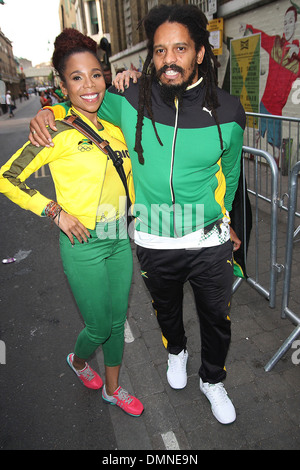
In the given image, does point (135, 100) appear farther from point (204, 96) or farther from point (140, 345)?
point (140, 345)

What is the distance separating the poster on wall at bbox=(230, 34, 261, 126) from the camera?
324 inches

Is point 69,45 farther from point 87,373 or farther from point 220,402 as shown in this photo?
point 220,402

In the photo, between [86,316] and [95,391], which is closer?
[86,316]

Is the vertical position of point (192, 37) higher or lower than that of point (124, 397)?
higher

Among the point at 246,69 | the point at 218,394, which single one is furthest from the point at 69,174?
the point at 246,69

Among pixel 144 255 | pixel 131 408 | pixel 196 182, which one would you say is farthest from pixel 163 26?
pixel 131 408

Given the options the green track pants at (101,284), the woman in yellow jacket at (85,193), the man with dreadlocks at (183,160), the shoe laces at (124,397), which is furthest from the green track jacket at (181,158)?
the shoe laces at (124,397)

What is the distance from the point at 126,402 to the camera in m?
2.65

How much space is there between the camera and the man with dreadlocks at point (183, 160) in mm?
2045

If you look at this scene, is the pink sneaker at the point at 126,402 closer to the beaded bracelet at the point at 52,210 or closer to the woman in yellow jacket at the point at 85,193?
the woman in yellow jacket at the point at 85,193

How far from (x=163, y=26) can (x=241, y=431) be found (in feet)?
8.53

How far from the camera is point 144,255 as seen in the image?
93.1 inches

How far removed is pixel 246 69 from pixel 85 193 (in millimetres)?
7957
